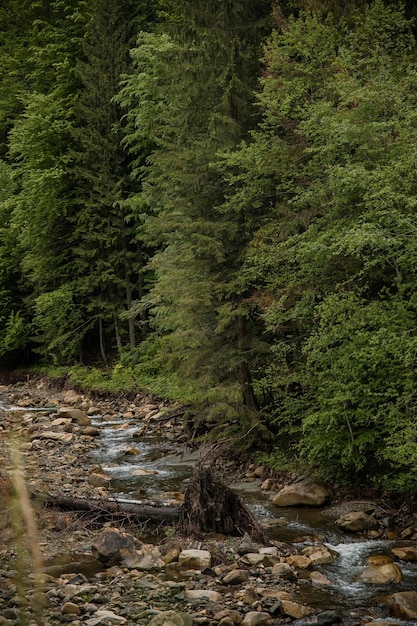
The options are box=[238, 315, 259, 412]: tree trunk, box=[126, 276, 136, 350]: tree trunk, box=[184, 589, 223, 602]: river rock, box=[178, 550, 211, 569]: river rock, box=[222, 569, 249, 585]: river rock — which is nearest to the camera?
box=[184, 589, 223, 602]: river rock

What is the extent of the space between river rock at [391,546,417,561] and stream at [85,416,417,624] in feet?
0.62

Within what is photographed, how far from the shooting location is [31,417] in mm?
19891

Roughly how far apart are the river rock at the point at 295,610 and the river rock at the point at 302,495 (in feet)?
13.7

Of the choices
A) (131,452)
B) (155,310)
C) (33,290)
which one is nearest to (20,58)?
(33,290)

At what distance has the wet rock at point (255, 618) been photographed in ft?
20.7

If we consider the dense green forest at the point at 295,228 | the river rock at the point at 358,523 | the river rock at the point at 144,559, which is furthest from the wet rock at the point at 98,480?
the river rock at the point at 358,523

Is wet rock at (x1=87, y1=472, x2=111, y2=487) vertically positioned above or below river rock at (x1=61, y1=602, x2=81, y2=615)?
below

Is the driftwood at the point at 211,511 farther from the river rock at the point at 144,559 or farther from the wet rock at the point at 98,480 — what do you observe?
the wet rock at the point at 98,480

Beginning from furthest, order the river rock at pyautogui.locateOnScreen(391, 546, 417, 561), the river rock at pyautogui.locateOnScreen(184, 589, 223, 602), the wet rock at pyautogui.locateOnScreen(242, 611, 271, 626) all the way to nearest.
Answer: the river rock at pyautogui.locateOnScreen(391, 546, 417, 561), the river rock at pyautogui.locateOnScreen(184, 589, 223, 602), the wet rock at pyautogui.locateOnScreen(242, 611, 271, 626)

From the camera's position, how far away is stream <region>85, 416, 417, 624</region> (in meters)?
7.30

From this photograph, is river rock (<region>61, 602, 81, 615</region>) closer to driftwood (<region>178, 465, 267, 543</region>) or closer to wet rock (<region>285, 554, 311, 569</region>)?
driftwood (<region>178, 465, 267, 543</region>)

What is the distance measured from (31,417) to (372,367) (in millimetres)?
13252

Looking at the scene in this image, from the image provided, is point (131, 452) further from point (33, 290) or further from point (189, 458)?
point (33, 290)

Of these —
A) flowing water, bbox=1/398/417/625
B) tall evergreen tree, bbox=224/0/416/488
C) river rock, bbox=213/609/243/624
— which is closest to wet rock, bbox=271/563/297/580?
flowing water, bbox=1/398/417/625
